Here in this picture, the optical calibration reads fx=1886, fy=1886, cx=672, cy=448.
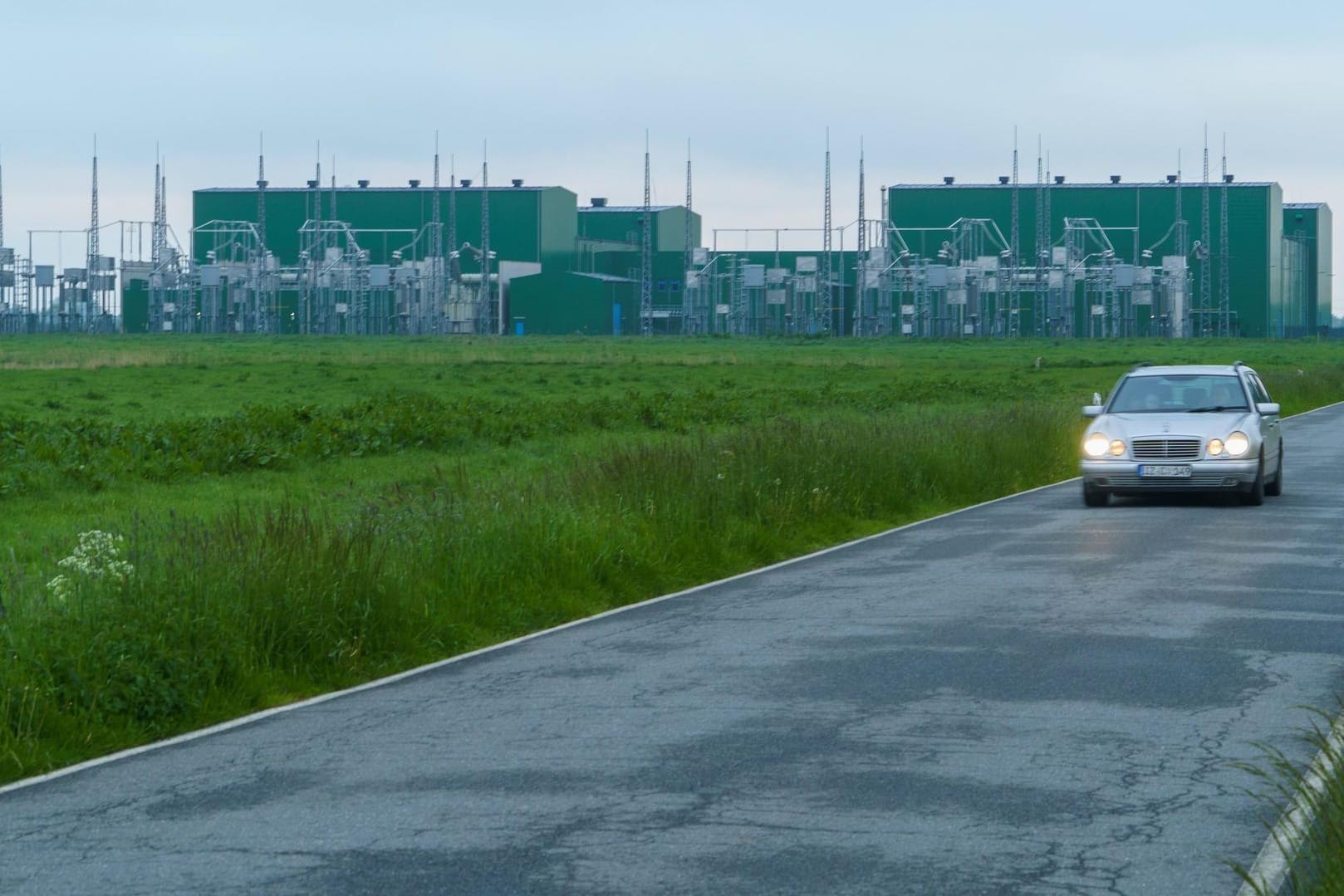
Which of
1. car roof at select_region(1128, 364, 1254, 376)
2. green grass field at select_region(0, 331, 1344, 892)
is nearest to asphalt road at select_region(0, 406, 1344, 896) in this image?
green grass field at select_region(0, 331, 1344, 892)

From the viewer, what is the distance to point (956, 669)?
10.0 m

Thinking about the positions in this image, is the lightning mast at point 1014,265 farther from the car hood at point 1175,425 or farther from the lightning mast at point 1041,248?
the car hood at point 1175,425

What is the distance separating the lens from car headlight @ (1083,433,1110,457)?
66.2ft

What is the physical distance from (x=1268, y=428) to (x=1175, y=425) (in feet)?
4.64

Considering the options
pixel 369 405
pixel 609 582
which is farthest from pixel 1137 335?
pixel 609 582

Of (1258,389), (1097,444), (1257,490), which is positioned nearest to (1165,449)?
(1097,444)

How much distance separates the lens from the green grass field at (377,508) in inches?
372

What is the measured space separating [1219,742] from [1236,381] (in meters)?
14.3

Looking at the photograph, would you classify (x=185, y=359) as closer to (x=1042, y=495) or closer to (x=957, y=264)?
(x=1042, y=495)

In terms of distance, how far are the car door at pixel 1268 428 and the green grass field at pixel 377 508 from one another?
335 centimetres

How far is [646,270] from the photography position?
4082 inches

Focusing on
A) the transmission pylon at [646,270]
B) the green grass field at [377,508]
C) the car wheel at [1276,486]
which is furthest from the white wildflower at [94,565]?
the transmission pylon at [646,270]

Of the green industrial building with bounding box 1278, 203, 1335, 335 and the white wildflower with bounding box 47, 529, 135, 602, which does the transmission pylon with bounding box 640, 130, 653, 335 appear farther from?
the white wildflower with bounding box 47, 529, 135, 602

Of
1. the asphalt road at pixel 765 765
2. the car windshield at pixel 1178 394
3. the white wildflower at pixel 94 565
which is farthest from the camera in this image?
the car windshield at pixel 1178 394
